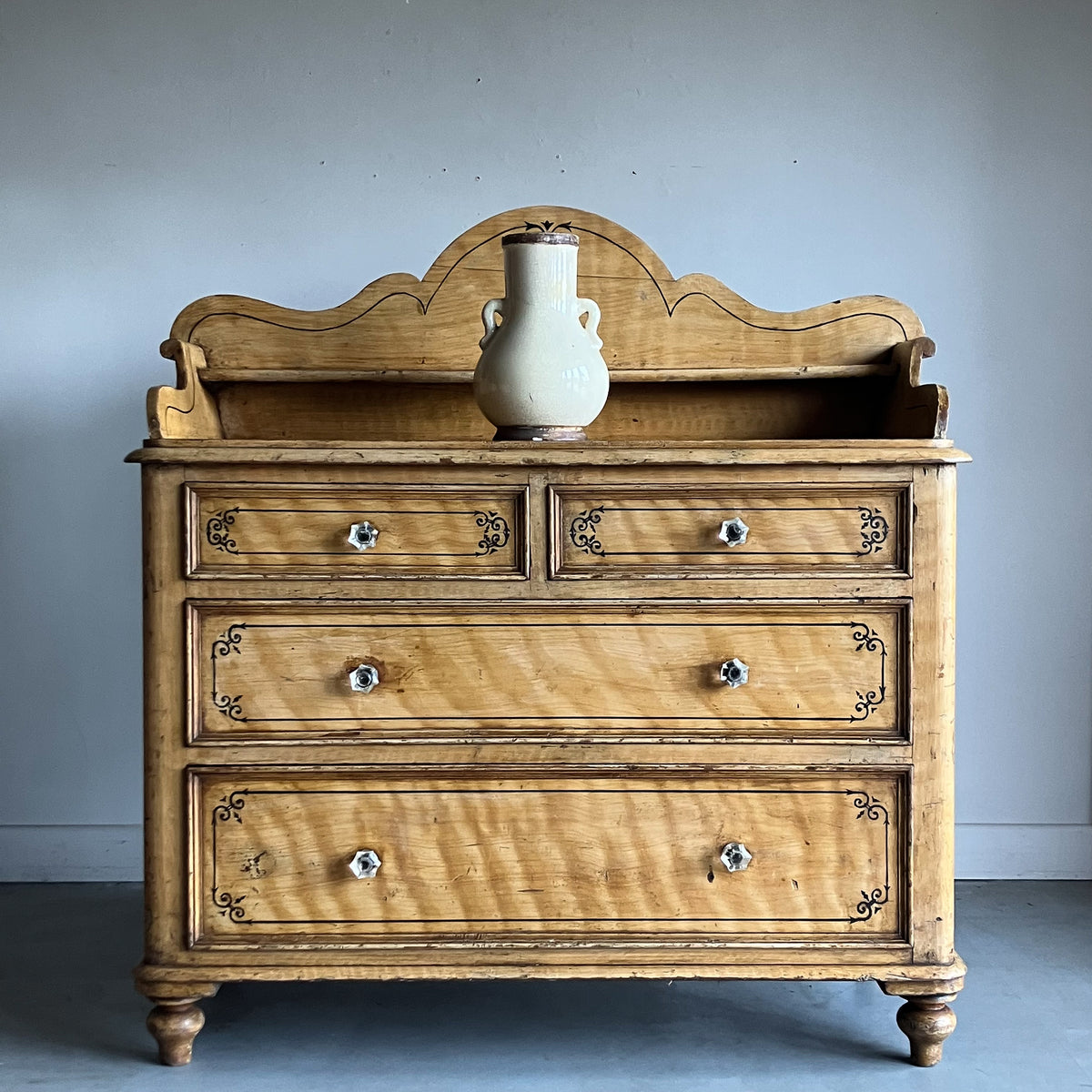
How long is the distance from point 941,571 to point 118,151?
77.7 inches

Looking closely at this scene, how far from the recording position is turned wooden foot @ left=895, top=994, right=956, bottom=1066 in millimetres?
1885

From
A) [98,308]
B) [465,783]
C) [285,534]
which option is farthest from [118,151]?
[465,783]

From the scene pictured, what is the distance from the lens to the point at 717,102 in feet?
8.54

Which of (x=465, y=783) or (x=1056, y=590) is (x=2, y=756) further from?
(x=1056, y=590)

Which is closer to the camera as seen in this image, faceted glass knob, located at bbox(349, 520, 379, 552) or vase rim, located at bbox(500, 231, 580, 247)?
faceted glass knob, located at bbox(349, 520, 379, 552)

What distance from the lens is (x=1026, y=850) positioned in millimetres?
2721

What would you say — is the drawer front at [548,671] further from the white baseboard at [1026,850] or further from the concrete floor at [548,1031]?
the white baseboard at [1026,850]

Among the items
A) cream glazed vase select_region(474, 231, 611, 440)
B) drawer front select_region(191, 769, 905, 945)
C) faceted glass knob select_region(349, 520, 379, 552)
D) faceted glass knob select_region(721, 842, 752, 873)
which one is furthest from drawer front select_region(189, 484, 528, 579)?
faceted glass knob select_region(721, 842, 752, 873)

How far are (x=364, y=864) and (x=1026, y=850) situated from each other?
65.1 inches

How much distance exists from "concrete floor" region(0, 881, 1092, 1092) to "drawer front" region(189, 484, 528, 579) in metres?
0.80

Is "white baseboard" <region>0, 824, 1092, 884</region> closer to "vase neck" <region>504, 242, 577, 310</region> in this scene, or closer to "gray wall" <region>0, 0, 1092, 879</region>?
"gray wall" <region>0, 0, 1092, 879</region>

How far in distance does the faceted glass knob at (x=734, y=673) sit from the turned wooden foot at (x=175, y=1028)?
1000 millimetres

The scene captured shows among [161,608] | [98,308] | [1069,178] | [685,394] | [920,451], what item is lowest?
[161,608]

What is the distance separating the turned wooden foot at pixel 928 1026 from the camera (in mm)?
1885
